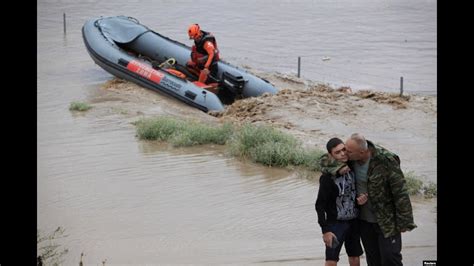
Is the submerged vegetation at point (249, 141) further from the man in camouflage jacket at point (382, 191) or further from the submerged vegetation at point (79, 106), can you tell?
the man in camouflage jacket at point (382, 191)

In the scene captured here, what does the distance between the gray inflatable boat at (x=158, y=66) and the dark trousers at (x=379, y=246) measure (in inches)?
282

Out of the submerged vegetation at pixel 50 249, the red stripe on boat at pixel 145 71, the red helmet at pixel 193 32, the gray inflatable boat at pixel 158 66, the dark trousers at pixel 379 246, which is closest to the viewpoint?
the dark trousers at pixel 379 246

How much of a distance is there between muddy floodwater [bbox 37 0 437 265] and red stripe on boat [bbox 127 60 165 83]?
0.25 m

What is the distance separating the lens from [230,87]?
1243cm

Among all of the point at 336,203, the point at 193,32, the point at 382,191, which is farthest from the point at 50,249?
the point at 193,32

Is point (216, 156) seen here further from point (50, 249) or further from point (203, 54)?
point (50, 249)

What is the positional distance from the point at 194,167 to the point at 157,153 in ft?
2.55

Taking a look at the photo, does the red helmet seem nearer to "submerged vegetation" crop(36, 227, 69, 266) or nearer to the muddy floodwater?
the muddy floodwater

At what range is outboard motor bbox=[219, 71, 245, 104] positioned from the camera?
1238 cm

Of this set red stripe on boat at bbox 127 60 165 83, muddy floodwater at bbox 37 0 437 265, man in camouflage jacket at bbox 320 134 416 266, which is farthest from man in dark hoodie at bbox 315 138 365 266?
red stripe on boat at bbox 127 60 165 83

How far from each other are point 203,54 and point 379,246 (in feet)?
26.3

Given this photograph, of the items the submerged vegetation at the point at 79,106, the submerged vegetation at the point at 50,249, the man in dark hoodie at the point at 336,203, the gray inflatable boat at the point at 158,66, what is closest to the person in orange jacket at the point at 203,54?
the gray inflatable boat at the point at 158,66

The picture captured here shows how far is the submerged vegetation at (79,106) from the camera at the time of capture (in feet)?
38.6

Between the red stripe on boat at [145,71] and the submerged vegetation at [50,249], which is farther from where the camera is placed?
the red stripe on boat at [145,71]
